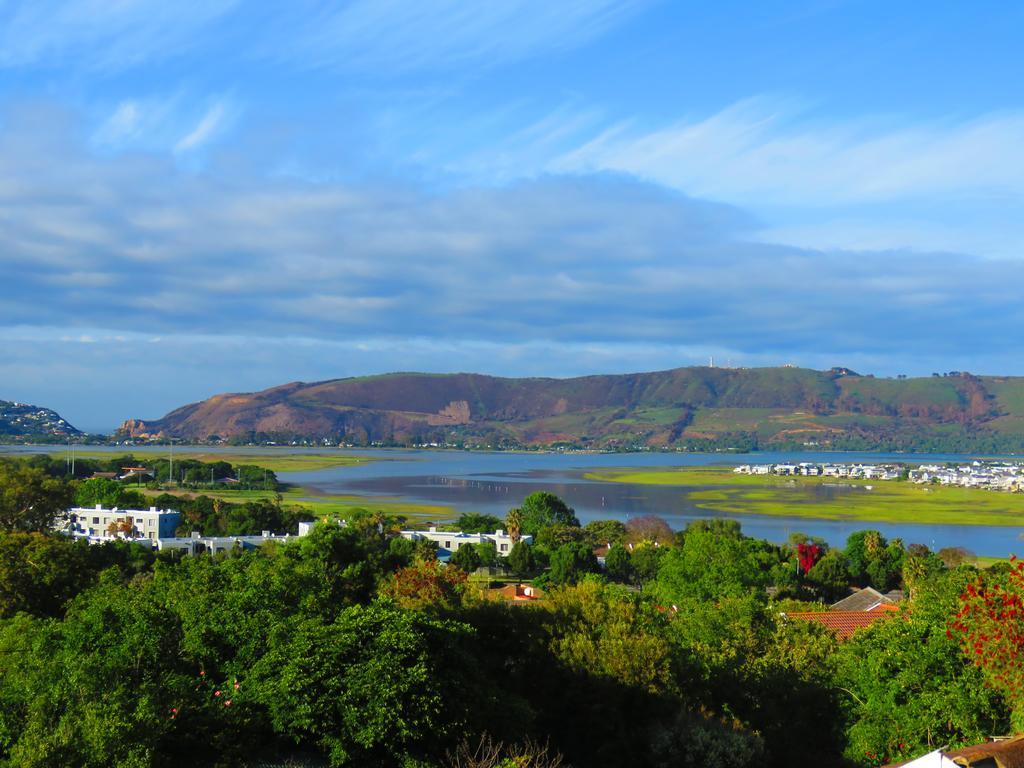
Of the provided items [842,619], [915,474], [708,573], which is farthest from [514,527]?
[915,474]

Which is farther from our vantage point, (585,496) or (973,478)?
(973,478)

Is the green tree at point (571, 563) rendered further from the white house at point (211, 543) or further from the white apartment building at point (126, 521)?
the white apartment building at point (126, 521)

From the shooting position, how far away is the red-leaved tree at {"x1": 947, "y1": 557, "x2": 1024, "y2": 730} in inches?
393

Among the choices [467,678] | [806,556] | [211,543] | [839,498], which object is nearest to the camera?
[467,678]

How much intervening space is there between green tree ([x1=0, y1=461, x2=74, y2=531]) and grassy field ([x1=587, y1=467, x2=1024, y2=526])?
49.6 m

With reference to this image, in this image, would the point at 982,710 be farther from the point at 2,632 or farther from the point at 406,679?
the point at 2,632

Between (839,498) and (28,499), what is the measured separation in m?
72.4

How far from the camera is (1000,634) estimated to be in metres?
10.0

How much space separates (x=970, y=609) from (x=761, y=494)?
80903 millimetres

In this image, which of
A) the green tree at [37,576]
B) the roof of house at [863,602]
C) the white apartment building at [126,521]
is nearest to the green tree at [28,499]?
the green tree at [37,576]

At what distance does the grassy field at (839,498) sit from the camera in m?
71.0

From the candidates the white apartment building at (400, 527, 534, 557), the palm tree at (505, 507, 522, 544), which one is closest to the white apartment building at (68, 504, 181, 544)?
the white apartment building at (400, 527, 534, 557)

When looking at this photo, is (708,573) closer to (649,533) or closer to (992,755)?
(992,755)

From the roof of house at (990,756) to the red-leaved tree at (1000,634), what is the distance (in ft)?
4.87
